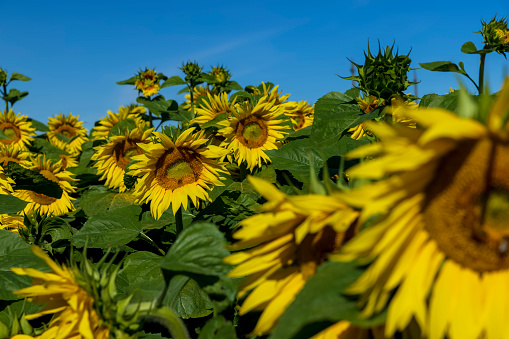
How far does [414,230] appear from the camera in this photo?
2.96ft

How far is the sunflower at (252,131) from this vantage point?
4.05m

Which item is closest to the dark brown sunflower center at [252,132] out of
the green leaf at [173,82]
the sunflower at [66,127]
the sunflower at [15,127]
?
the green leaf at [173,82]

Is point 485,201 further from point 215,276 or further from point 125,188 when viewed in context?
point 125,188

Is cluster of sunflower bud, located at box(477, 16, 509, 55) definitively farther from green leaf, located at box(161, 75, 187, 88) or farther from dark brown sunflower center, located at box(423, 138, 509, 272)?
green leaf, located at box(161, 75, 187, 88)

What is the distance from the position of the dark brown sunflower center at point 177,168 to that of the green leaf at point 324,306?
2174 millimetres

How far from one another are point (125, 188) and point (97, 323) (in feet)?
10.6

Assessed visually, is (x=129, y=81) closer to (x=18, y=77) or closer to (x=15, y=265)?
(x=18, y=77)

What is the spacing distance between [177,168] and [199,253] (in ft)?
5.93

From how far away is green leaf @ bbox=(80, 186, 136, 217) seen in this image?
4032 millimetres

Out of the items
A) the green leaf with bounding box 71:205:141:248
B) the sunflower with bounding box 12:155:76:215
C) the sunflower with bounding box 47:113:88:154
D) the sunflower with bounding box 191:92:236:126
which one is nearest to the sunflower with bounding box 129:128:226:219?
the green leaf with bounding box 71:205:141:248

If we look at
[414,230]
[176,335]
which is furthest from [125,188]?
[414,230]

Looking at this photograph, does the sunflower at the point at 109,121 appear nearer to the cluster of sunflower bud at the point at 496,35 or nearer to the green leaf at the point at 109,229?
the green leaf at the point at 109,229

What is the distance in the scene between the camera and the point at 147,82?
690 centimetres

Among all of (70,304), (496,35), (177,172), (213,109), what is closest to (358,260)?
(70,304)
